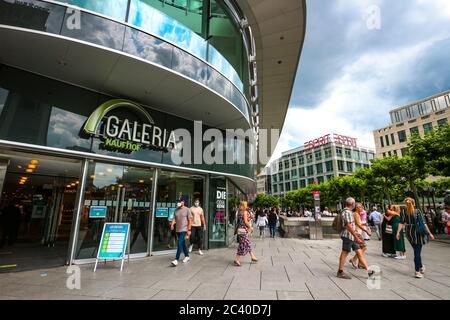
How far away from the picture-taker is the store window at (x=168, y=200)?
8906mm

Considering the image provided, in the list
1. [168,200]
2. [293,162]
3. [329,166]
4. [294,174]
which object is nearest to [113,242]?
[168,200]

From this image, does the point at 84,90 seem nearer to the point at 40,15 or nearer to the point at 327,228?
the point at 40,15

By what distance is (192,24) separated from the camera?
9.06 metres

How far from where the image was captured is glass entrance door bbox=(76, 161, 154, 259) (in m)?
7.24

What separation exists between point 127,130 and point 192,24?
4982mm

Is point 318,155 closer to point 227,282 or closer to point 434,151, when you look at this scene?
point 434,151

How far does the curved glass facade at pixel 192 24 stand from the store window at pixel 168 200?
4.92 m

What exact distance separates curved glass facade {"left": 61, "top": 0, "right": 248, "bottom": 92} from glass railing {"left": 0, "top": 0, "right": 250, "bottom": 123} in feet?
0.64

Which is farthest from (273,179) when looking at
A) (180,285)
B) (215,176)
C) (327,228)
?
(180,285)

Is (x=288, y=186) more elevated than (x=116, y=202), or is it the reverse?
(x=288, y=186)

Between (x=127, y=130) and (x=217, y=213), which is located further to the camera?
(x=217, y=213)

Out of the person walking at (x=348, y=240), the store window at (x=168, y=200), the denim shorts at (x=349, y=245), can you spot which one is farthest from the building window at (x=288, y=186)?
the denim shorts at (x=349, y=245)

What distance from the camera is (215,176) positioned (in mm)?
11047

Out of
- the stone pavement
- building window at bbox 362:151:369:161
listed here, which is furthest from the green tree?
building window at bbox 362:151:369:161
